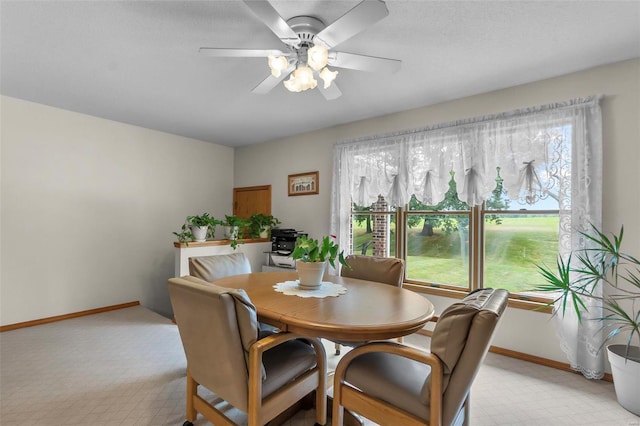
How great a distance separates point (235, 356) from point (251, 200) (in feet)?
12.6

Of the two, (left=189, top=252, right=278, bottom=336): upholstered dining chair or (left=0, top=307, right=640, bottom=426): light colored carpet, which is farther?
(left=189, top=252, right=278, bottom=336): upholstered dining chair

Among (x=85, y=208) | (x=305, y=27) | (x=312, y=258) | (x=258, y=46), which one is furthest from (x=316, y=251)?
(x=85, y=208)

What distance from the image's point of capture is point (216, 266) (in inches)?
99.4

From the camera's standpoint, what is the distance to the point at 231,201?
17.4ft

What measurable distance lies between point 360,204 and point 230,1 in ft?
8.12

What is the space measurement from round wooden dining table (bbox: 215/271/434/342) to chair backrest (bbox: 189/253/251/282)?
0.40 metres

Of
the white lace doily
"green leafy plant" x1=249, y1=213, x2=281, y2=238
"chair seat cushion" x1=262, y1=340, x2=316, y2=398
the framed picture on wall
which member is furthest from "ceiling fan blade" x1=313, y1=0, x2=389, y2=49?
"green leafy plant" x1=249, y1=213, x2=281, y2=238

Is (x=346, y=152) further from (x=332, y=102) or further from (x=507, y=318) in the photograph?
(x=507, y=318)

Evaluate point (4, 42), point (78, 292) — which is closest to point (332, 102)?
point (4, 42)

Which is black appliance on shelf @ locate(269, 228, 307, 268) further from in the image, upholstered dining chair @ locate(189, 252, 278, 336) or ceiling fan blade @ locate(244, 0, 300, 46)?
ceiling fan blade @ locate(244, 0, 300, 46)

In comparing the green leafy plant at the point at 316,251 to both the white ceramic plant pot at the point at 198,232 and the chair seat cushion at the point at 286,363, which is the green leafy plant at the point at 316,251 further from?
the white ceramic plant pot at the point at 198,232

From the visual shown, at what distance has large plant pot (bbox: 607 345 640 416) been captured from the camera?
1.89 meters

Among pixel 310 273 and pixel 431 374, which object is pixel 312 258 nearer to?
pixel 310 273

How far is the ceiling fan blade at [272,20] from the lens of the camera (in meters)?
1.35
